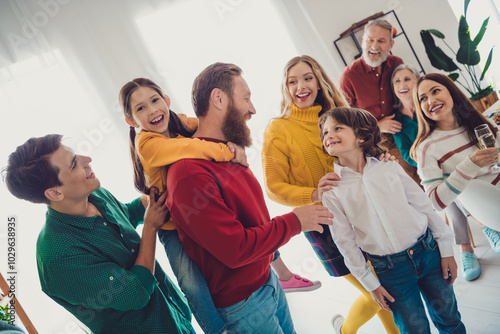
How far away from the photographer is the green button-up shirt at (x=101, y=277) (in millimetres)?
1094

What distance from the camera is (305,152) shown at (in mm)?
1622

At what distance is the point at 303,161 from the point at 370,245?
0.48 m

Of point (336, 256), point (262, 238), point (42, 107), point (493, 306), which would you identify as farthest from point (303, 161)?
point (42, 107)

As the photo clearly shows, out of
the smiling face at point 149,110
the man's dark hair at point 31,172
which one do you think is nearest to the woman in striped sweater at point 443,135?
the smiling face at point 149,110

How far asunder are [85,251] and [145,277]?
0.21 meters

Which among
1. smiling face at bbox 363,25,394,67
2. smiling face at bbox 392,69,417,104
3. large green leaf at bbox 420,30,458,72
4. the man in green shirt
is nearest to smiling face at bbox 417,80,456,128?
smiling face at bbox 392,69,417,104

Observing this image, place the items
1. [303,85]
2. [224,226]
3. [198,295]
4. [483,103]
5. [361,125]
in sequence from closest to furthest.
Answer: [224,226]
[198,295]
[361,125]
[303,85]
[483,103]

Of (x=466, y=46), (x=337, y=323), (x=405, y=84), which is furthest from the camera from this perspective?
(x=466, y=46)

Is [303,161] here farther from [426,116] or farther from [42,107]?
[42,107]

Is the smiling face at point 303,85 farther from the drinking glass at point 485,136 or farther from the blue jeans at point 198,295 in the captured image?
the blue jeans at point 198,295

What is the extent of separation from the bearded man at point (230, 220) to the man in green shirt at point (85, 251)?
0.65 feet

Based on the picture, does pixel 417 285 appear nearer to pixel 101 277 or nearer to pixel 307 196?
pixel 307 196

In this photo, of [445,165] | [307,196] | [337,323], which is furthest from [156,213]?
[445,165]

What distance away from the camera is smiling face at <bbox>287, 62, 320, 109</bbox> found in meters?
1.67
